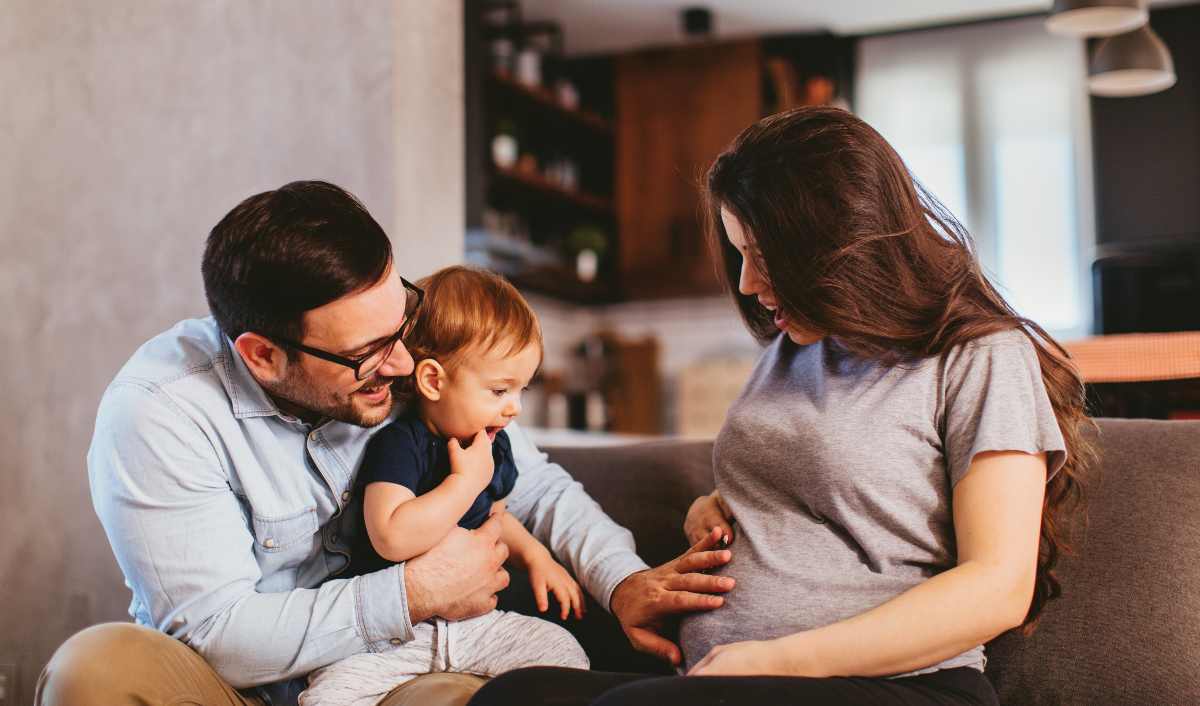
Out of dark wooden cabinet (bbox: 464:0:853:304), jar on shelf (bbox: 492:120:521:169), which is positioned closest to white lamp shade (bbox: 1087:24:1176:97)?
dark wooden cabinet (bbox: 464:0:853:304)

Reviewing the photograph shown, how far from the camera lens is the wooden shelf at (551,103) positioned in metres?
5.47

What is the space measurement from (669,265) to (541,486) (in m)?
4.45

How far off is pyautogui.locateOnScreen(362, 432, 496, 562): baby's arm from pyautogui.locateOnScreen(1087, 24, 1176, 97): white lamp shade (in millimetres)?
3495

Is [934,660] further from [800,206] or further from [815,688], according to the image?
[800,206]

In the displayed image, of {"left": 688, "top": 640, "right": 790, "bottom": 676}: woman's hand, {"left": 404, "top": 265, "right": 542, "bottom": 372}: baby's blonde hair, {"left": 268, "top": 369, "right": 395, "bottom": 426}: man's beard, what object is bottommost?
{"left": 688, "top": 640, "right": 790, "bottom": 676}: woman's hand

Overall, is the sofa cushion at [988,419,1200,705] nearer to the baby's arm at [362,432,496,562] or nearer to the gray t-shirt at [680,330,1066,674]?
the gray t-shirt at [680,330,1066,674]

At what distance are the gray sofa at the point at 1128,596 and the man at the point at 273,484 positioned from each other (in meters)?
0.42

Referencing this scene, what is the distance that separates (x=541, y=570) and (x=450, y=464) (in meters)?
0.22

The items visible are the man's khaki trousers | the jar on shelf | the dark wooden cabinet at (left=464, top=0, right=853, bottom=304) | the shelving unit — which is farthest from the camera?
the dark wooden cabinet at (left=464, top=0, right=853, bottom=304)

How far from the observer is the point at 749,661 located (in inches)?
48.6

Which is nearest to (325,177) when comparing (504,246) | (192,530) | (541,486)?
(541,486)

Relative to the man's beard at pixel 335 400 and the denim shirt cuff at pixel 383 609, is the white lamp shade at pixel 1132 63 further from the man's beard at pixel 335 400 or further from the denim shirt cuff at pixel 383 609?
the denim shirt cuff at pixel 383 609

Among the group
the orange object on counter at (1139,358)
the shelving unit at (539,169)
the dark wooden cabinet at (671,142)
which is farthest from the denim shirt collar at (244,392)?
the dark wooden cabinet at (671,142)

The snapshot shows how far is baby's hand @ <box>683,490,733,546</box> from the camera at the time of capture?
1542mm
